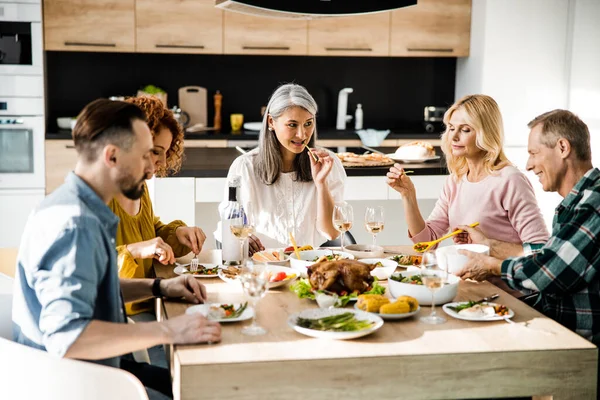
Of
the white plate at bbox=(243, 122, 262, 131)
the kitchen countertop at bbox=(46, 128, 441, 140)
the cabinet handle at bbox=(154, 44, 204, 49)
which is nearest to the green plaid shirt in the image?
the kitchen countertop at bbox=(46, 128, 441, 140)

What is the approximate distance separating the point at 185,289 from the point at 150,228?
2.33ft

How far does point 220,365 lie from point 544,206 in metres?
4.45

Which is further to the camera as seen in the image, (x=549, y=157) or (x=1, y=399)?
(x=549, y=157)

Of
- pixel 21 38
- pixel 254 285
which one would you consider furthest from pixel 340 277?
pixel 21 38

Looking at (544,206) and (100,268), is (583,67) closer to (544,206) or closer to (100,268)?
(544,206)

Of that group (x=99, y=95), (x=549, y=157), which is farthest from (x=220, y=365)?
(x=99, y=95)

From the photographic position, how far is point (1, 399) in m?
1.75

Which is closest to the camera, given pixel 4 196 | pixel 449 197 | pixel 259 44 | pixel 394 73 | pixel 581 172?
pixel 581 172

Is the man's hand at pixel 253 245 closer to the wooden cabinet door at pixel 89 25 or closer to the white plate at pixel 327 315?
the white plate at pixel 327 315

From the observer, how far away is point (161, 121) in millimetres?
2777

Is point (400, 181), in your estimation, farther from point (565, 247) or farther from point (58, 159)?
point (58, 159)

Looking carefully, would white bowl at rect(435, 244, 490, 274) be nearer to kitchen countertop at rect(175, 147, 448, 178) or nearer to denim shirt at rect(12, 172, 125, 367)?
denim shirt at rect(12, 172, 125, 367)

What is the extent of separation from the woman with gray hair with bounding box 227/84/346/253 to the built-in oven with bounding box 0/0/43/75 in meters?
2.80

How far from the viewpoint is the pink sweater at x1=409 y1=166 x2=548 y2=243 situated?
2820mm
